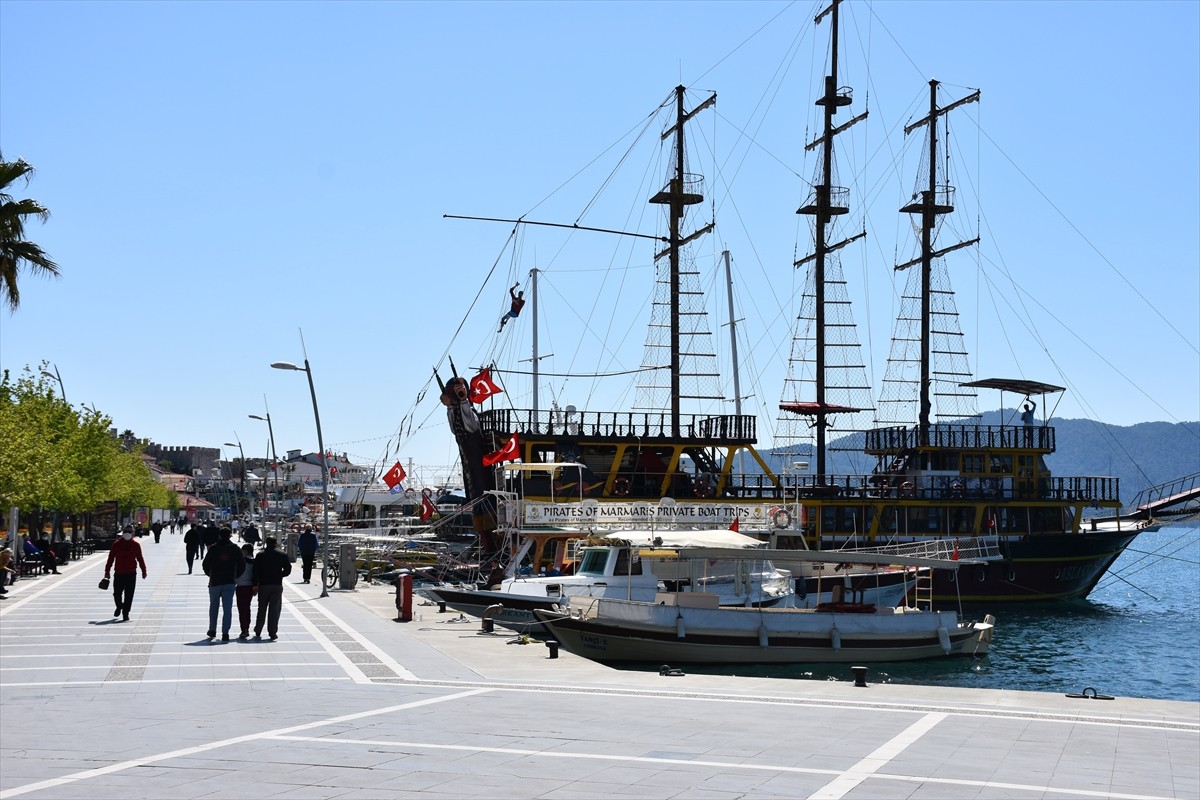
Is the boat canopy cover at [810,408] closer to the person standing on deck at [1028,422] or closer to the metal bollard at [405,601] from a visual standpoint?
the person standing on deck at [1028,422]

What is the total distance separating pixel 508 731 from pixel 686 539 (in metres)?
17.1

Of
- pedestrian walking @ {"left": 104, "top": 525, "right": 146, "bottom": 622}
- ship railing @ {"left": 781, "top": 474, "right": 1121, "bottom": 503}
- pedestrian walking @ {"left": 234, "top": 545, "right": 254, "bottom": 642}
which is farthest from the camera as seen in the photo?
ship railing @ {"left": 781, "top": 474, "right": 1121, "bottom": 503}

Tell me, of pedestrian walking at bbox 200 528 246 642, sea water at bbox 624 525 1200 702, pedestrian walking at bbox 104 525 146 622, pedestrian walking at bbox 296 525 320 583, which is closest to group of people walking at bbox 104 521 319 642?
pedestrian walking at bbox 200 528 246 642

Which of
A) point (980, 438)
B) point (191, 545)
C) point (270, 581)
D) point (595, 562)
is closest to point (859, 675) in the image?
point (270, 581)

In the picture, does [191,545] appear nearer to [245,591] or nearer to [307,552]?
[307,552]

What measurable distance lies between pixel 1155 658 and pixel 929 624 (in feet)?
36.7

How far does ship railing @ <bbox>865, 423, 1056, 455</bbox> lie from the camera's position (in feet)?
181

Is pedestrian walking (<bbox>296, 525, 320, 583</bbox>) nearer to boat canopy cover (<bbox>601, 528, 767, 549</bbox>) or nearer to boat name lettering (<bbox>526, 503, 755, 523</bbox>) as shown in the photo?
boat name lettering (<bbox>526, 503, 755, 523</bbox>)

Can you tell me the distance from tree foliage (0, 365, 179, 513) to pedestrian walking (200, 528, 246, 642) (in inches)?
651

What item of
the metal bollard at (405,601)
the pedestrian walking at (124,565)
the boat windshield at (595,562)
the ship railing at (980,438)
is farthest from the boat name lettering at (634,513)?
the ship railing at (980,438)

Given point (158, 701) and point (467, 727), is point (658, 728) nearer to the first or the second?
point (467, 727)

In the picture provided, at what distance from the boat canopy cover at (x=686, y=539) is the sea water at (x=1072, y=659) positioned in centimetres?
299

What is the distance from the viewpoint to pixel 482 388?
4234 cm

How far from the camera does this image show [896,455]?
57.4 metres
